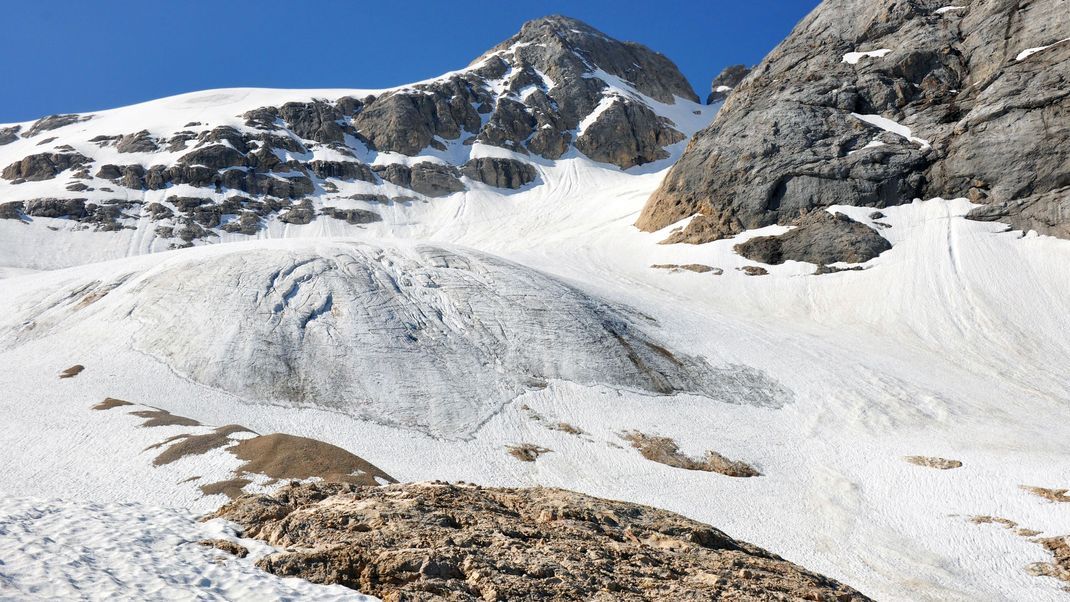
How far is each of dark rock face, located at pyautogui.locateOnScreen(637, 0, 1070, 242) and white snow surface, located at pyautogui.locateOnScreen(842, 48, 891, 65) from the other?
1.66 ft

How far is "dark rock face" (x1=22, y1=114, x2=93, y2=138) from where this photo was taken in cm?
14450

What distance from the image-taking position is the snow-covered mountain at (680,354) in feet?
74.9

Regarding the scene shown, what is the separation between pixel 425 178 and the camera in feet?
419

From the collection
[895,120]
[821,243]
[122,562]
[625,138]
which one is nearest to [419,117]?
[625,138]

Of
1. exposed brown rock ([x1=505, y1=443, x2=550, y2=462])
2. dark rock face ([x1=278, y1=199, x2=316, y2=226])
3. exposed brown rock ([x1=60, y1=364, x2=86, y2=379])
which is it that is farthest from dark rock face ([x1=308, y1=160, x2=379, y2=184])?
exposed brown rock ([x1=505, y1=443, x2=550, y2=462])

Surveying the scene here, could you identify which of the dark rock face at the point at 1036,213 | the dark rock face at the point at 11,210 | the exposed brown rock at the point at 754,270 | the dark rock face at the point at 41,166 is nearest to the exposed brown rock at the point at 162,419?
the exposed brown rock at the point at 754,270

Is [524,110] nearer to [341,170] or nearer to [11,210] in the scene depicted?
[341,170]

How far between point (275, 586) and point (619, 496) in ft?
60.4

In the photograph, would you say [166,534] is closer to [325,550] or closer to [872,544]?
[325,550]

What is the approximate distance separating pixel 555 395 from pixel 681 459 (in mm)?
8460

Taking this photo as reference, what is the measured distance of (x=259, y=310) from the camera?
124 feet

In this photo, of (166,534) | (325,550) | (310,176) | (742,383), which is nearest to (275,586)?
(325,550)

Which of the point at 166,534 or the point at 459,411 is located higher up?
the point at 166,534

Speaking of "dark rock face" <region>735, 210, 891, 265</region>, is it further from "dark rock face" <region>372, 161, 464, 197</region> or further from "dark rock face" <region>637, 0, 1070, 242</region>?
"dark rock face" <region>372, 161, 464, 197</region>
